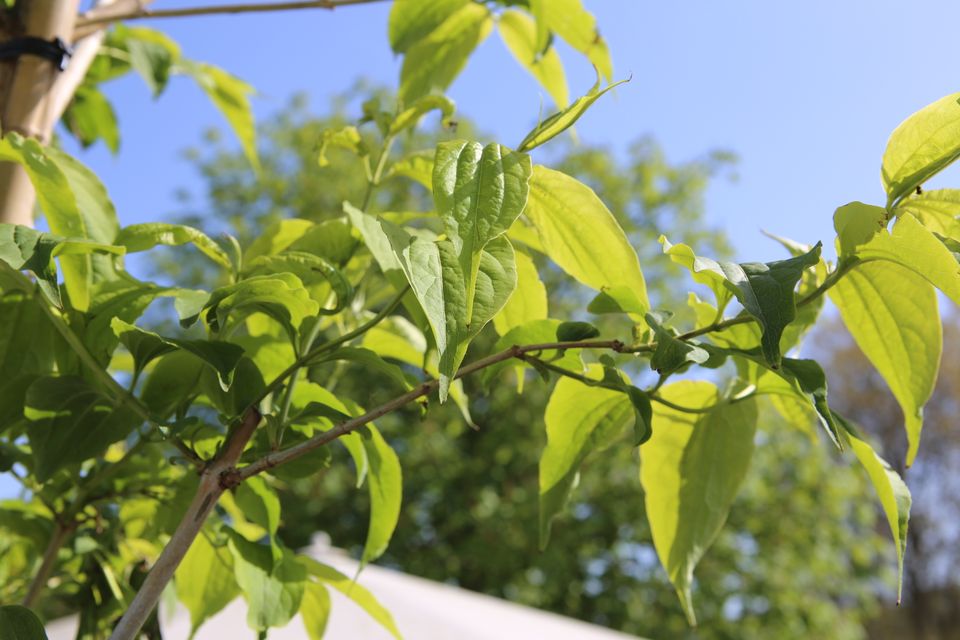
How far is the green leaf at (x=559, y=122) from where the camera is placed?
0.38m

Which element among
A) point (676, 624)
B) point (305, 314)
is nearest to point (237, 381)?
point (305, 314)

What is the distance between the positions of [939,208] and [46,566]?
0.55 metres

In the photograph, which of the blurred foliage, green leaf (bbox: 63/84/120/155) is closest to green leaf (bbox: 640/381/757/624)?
green leaf (bbox: 63/84/120/155)

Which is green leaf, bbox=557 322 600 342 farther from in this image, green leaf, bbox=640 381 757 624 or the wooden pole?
the wooden pole

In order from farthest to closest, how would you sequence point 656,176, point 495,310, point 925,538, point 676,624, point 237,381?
point 925,538 < point 656,176 < point 676,624 < point 237,381 < point 495,310

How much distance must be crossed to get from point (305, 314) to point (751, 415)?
24cm

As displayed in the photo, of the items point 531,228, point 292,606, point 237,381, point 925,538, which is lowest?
point 925,538

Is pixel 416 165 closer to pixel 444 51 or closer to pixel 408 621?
pixel 444 51

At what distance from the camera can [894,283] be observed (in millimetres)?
412

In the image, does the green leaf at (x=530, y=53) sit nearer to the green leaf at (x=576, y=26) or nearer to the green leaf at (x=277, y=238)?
the green leaf at (x=576, y=26)

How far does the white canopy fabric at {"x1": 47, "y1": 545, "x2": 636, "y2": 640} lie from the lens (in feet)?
5.57

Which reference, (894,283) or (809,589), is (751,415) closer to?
(894,283)

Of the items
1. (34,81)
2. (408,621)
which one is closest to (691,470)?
(34,81)

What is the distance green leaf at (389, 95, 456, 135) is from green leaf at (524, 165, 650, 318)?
0.11m
